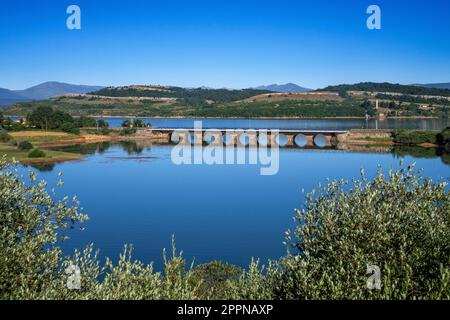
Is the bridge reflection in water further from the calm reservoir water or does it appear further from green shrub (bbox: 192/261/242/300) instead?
green shrub (bbox: 192/261/242/300)

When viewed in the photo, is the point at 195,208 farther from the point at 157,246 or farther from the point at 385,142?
the point at 385,142

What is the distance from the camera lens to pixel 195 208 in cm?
4359

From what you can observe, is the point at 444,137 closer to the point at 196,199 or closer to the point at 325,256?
the point at 196,199

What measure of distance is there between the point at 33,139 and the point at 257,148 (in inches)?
1574

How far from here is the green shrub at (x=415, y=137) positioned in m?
94.5

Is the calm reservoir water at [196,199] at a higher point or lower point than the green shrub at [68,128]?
lower

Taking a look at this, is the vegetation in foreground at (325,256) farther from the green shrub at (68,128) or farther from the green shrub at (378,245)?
the green shrub at (68,128)

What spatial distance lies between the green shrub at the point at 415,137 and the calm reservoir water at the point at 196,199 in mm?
11609

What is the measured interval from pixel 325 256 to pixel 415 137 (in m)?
88.7

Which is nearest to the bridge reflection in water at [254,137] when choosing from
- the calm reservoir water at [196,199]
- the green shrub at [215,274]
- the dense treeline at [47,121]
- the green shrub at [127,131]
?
the green shrub at [127,131]

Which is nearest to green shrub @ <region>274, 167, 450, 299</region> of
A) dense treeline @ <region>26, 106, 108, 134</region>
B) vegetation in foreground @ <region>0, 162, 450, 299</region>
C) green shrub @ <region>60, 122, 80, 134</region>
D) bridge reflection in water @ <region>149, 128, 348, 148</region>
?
vegetation in foreground @ <region>0, 162, 450, 299</region>

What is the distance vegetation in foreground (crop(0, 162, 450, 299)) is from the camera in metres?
12.2

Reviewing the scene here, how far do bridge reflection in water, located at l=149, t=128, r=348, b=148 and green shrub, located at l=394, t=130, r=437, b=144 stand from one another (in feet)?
36.6

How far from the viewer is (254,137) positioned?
343ft
